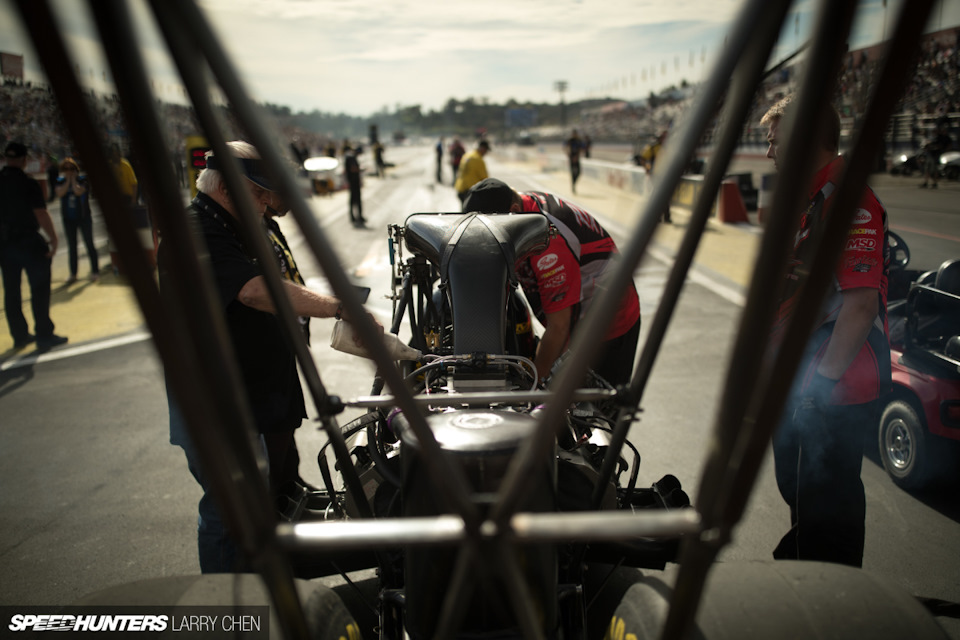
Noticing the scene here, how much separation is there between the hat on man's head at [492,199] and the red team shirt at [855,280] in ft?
4.20

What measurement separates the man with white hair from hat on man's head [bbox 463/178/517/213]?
3.01 feet

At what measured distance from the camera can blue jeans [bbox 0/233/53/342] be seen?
670 cm

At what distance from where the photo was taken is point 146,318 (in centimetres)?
85

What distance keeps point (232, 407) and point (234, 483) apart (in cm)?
11

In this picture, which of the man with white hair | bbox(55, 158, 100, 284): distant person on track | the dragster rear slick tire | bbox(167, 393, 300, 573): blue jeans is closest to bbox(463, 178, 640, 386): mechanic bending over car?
the man with white hair

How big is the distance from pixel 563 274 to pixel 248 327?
1.43 m

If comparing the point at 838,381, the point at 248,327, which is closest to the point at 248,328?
the point at 248,327

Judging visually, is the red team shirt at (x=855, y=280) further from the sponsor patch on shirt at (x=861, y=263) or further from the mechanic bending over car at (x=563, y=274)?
the mechanic bending over car at (x=563, y=274)

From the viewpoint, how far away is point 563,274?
303cm

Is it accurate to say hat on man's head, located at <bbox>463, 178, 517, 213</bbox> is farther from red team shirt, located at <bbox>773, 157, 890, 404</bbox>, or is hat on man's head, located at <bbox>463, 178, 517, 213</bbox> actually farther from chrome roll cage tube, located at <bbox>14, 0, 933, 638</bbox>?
chrome roll cage tube, located at <bbox>14, 0, 933, 638</bbox>

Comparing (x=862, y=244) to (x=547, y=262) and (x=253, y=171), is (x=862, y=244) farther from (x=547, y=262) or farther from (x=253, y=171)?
(x=253, y=171)

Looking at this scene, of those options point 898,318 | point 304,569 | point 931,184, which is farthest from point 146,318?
point 931,184

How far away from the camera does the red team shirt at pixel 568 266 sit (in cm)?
302

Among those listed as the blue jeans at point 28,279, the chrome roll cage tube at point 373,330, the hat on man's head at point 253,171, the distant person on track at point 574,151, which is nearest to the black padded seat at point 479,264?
the hat on man's head at point 253,171
